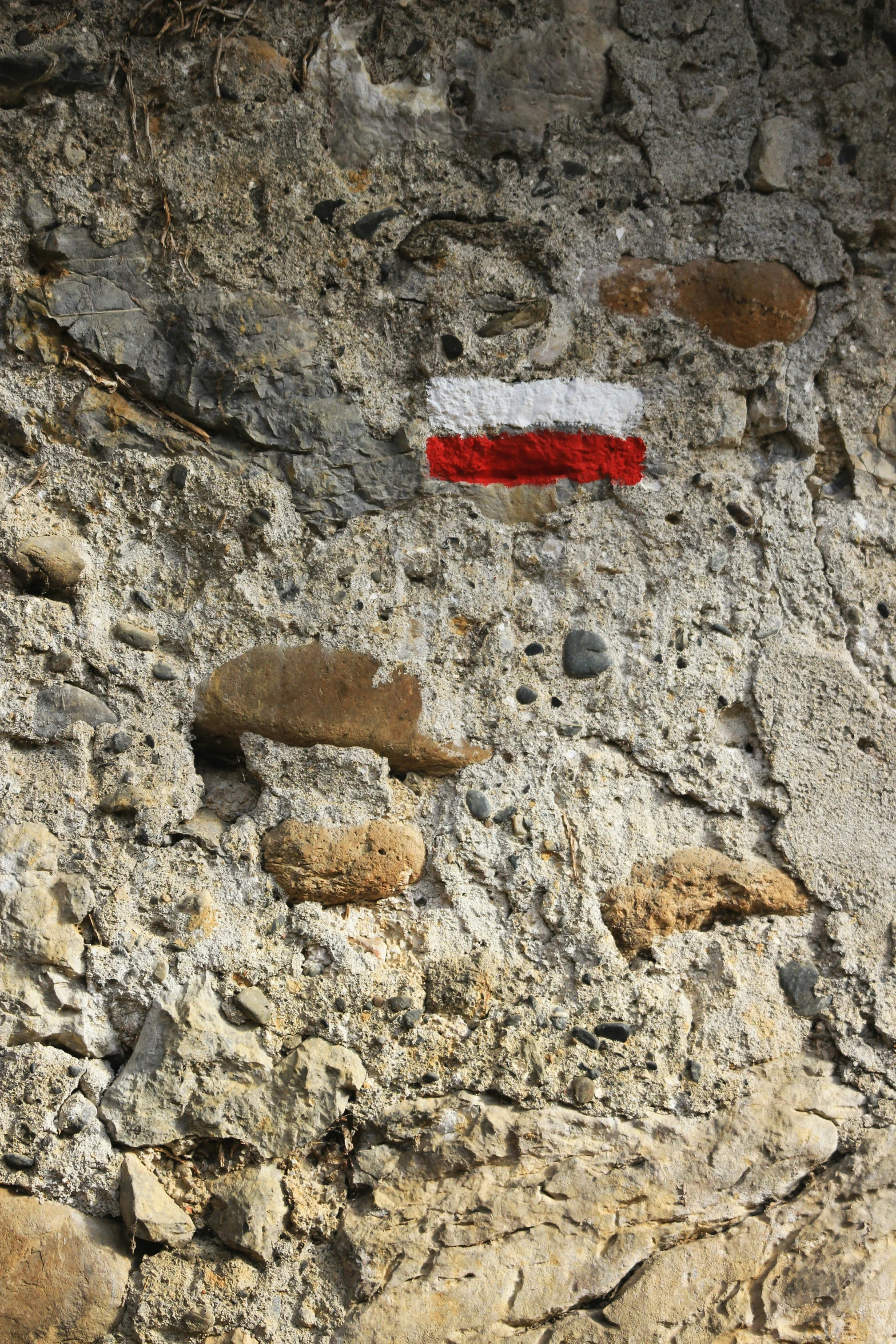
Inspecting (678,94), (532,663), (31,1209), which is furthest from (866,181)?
(31,1209)

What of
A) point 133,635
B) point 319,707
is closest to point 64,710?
point 133,635

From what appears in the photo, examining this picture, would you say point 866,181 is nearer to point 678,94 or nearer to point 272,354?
point 678,94

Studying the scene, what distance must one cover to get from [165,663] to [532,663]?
434 mm

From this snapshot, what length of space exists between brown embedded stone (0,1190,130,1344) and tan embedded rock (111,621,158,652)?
58 cm

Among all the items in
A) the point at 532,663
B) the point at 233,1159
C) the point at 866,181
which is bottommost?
the point at 233,1159

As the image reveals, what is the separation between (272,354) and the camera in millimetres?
1235

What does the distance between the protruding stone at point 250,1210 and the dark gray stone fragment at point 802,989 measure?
61 cm

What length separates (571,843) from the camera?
120 centimetres

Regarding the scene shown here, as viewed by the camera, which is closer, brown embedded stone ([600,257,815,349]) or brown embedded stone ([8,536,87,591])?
brown embedded stone ([8,536,87,591])

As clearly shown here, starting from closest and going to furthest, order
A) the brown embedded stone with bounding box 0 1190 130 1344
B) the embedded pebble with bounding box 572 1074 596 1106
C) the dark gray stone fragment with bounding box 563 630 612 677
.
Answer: the brown embedded stone with bounding box 0 1190 130 1344 → the embedded pebble with bounding box 572 1074 596 1106 → the dark gray stone fragment with bounding box 563 630 612 677

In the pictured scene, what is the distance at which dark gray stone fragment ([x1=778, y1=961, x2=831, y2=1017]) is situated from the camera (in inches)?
47.3

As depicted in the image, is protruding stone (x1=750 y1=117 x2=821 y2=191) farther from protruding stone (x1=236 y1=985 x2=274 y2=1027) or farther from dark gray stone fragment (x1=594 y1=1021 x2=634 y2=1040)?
protruding stone (x1=236 y1=985 x2=274 y2=1027)

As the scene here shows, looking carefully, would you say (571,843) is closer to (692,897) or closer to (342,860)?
(692,897)

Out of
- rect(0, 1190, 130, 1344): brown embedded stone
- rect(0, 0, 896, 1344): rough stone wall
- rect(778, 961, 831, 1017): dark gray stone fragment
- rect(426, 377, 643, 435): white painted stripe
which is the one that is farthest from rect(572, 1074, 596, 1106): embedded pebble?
rect(426, 377, 643, 435): white painted stripe
